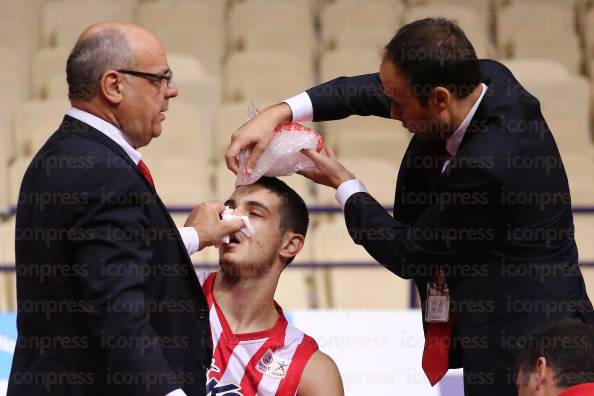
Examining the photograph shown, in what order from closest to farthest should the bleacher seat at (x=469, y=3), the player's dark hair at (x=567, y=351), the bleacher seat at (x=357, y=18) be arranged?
the player's dark hair at (x=567, y=351), the bleacher seat at (x=357, y=18), the bleacher seat at (x=469, y=3)

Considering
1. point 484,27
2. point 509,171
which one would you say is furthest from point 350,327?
point 484,27

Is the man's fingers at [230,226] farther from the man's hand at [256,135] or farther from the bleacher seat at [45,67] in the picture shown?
the bleacher seat at [45,67]

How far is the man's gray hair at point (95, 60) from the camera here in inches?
92.7

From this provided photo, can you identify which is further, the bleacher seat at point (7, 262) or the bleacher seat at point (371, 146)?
the bleacher seat at point (371, 146)

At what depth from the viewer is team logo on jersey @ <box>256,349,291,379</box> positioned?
11.1 feet

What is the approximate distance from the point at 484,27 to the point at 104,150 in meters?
4.56

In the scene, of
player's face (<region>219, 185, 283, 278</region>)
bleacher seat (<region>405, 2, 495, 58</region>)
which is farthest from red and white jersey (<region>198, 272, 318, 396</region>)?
bleacher seat (<region>405, 2, 495, 58</region>)

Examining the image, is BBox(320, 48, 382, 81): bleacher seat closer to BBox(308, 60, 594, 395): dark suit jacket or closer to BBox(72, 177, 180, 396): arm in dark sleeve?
BBox(308, 60, 594, 395): dark suit jacket

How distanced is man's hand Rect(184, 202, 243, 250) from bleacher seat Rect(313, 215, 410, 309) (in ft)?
6.22

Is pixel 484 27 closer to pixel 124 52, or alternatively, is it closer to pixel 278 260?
pixel 278 260

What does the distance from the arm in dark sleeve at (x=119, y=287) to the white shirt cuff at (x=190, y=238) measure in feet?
1.79

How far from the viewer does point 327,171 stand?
9.52 ft

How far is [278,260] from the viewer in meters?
3.54

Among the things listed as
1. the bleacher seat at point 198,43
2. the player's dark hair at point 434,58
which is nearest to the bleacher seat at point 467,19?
the bleacher seat at point 198,43
